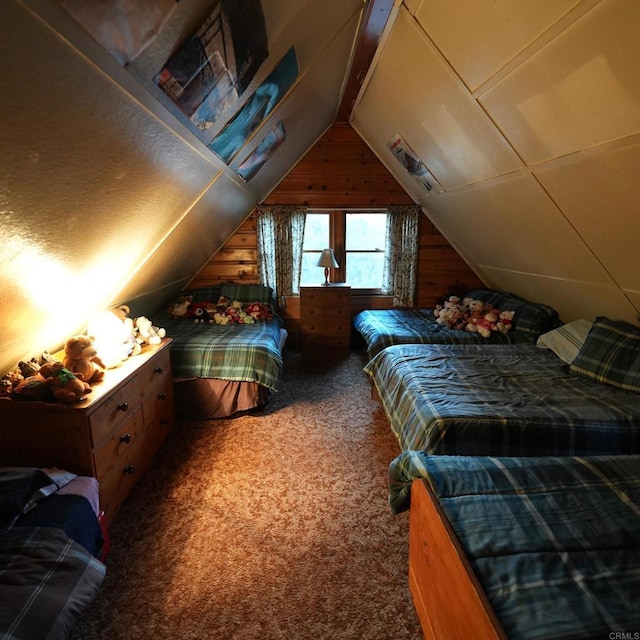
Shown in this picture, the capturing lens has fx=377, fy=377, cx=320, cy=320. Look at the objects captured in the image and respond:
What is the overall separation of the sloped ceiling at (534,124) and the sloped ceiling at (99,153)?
49 centimetres

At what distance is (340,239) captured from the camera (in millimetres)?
4148

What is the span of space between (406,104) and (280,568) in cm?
275

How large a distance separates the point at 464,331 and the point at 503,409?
1650 mm

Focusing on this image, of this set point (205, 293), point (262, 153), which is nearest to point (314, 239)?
point (205, 293)

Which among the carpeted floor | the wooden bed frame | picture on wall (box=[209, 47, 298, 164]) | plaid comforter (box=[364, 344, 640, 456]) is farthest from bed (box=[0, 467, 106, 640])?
picture on wall (box=[209, 47, 298, 164])

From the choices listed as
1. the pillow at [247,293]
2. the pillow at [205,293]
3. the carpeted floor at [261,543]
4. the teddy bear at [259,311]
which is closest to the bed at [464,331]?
the carpeted floor at [261,543]

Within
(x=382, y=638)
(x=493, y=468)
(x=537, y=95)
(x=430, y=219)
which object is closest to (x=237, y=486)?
(x=382, y=638)

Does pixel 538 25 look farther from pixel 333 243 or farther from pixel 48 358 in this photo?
pixel 333 243

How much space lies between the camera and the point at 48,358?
178cm

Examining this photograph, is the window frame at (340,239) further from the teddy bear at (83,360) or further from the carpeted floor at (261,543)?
the teddy bear at (83,360)

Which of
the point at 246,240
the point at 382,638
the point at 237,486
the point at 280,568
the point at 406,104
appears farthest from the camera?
the point at 246,240

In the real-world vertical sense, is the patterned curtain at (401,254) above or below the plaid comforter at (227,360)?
above

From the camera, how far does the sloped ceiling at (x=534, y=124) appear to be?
127cm

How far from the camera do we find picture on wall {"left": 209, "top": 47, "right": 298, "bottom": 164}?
172cm
